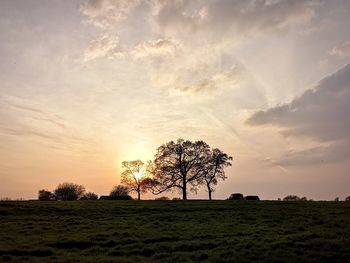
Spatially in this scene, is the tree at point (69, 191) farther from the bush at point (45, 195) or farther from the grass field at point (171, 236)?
the grass field at point (171, 236)

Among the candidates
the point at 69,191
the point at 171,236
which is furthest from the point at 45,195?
the point at 171,236

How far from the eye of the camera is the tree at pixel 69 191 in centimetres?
9913

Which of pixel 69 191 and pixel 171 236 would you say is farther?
pixel 69 191

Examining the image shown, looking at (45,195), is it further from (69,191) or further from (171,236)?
(171,236)

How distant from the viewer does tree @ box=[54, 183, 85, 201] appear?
99131mm

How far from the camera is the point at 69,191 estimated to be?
103 metres

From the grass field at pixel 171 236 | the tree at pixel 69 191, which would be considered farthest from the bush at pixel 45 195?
the grass field at pixel 171 236

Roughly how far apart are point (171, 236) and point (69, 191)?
259ft

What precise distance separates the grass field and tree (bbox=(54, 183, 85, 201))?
174ft

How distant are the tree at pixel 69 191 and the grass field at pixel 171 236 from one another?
174 ft

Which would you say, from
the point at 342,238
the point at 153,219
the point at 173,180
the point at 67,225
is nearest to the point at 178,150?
the point at 173,180

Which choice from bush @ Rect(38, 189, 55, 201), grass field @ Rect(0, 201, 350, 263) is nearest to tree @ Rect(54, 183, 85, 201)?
bush @ Rect(38, 189, 55, 201)

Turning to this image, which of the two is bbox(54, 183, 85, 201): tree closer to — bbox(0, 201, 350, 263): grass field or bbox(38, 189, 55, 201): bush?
bbox(38, 189, 55, 201): bush

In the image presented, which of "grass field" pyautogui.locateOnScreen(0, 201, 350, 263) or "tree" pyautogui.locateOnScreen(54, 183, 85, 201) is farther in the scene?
"tree" pyautogui.locateOnScreen(54, 183, 85, 201)
